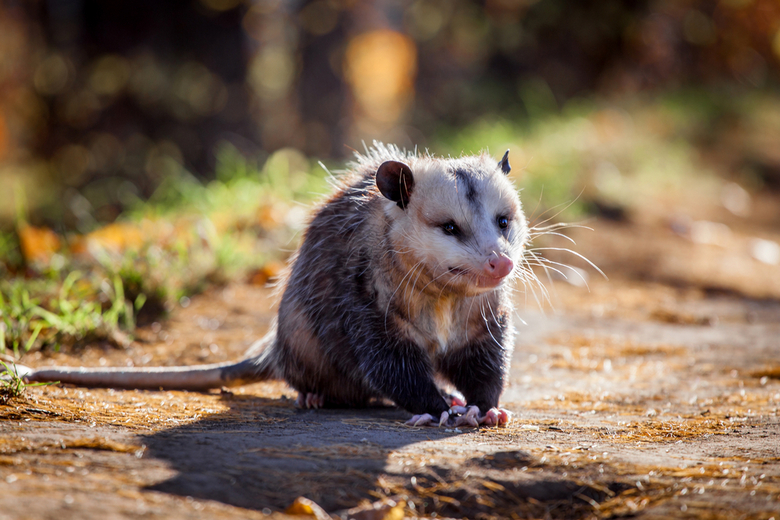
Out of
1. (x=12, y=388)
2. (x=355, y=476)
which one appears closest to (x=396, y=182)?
(x=355, y=476)

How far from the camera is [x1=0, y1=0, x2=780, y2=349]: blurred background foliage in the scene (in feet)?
20.5

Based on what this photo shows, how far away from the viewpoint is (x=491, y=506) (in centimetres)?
170

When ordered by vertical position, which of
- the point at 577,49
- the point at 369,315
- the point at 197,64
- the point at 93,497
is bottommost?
the point at 93,497

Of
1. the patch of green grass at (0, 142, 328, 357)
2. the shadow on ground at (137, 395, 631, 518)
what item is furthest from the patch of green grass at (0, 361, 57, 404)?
the patch of green grass at (0, 142, 328, 357)

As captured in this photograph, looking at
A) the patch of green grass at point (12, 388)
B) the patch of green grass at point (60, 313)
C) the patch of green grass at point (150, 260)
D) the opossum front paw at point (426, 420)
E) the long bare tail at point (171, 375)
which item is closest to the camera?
the patch of green grass at point (12, 388)

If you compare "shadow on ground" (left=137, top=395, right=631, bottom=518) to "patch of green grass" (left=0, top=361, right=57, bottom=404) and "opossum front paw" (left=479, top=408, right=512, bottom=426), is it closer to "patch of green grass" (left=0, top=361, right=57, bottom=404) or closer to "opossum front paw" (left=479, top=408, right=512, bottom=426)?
"opossum front paw" (left=479, top=408, right=512, bottom=426)

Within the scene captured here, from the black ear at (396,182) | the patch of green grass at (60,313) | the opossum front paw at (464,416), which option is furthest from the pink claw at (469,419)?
the patch of green grass at (60,313)

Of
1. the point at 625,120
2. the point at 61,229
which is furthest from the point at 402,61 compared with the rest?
the point at 61,229

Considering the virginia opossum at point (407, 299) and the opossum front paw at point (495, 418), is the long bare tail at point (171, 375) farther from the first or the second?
the opossum front paw at point (495, 418)

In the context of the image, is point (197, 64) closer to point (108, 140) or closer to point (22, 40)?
point (108, 140)

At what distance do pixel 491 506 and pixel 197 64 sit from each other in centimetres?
803

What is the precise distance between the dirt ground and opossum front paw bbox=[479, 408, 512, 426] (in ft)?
0.31

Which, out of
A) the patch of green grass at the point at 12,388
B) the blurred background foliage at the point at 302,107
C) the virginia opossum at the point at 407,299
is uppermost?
the blurred background foliage at the point at 302,107

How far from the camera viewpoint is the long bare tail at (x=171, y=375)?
284 centimetres
